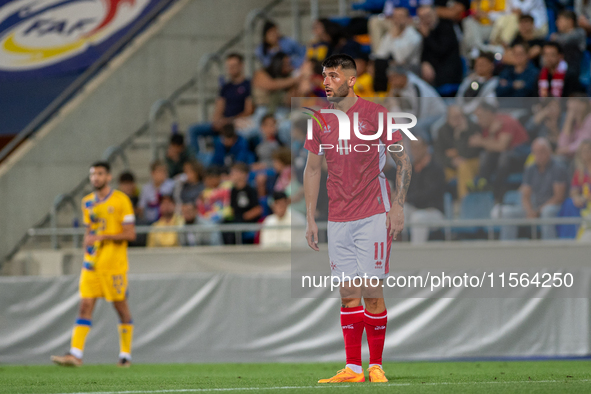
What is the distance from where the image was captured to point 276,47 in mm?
15625

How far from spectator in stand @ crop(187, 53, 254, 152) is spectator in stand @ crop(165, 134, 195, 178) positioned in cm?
30

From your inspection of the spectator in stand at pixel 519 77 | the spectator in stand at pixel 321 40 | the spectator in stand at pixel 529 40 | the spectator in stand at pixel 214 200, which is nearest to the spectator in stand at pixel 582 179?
the spectator in stand at pixel 519 77

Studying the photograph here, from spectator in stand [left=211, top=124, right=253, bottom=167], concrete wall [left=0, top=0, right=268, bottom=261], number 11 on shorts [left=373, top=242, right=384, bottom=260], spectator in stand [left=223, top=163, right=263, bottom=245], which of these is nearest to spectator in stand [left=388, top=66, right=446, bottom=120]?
spectator in stand [left=223, top=163, right=263, bottom=245]

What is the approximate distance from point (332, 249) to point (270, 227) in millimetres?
5280

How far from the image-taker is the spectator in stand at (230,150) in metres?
14.2

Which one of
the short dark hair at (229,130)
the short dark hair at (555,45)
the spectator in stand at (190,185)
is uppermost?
the short dark hair at (555,45)

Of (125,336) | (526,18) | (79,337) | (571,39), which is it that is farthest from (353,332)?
(526,18)

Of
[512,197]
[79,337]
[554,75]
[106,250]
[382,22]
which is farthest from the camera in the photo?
[382,22]

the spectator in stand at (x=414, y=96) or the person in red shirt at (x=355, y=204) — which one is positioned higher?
the spectator in stand at (x=414, y=96)

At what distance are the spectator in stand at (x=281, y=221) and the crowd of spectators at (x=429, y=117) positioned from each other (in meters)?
0.02

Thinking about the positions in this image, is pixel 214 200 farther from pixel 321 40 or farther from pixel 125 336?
pixel 125 336

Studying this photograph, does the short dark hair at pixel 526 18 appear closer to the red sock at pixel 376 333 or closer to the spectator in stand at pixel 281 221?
the spectator in stand at pixel 281 221

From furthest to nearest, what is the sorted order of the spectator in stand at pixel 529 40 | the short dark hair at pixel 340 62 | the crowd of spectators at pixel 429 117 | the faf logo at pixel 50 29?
1. the faf logo at pixel 50 29
2. the spectator in stand at pixel 529 40
3. the crowd of spectators at pixel 429 117
4. the short dark hair at pixel 340 62

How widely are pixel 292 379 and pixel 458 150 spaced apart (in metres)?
→ 5.38
